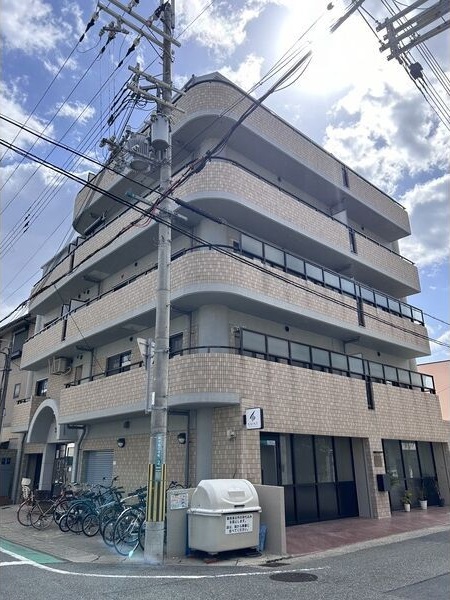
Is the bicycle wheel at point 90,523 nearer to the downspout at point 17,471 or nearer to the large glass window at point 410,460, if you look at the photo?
the downspout at point 17,471

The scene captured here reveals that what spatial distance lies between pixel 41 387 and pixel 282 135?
17.2m

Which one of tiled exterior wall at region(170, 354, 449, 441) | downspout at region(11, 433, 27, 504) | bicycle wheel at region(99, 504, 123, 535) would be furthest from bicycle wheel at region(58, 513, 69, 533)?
downspout at region(11, 433, 27, 504)

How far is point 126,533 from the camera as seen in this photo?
9.66m

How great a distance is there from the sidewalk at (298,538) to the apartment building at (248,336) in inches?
39.6

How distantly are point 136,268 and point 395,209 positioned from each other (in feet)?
45.4

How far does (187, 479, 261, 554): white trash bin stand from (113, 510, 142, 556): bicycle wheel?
143 cm

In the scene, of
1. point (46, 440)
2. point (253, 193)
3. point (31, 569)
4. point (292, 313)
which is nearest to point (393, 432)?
point (292, 313)

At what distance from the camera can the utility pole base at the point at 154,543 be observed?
8383 millimetres

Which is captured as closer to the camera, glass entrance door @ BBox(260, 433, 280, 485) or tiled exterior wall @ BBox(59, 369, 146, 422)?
glass entrance door @ BBox(260, 433, 280, 485)

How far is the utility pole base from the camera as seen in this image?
8.38 meters

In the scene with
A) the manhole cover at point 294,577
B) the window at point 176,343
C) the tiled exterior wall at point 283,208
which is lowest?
the manhole cover at point 294,577

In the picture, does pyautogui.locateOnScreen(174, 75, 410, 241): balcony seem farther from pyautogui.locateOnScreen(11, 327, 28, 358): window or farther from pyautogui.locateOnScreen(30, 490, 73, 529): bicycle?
pyautogui.locateOnScreen(11, 327, 28, 358): window

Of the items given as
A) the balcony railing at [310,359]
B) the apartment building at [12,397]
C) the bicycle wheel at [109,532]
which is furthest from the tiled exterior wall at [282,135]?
the apartment building at [12,397]

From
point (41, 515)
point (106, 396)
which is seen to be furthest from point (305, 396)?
point (41, 515)
